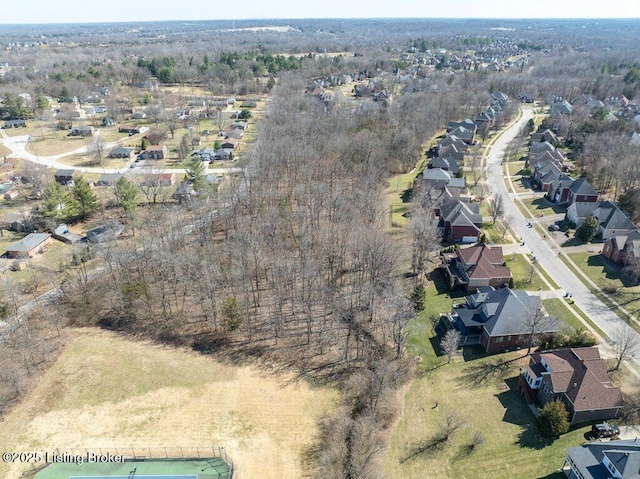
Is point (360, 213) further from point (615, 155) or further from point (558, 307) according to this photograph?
point (615, 155)

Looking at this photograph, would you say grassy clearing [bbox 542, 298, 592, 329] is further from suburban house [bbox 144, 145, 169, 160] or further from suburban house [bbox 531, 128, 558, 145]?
suburban house [bbox 144, 145, 169, 160]

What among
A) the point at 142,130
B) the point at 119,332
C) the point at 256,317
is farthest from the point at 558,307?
the point at 142,130

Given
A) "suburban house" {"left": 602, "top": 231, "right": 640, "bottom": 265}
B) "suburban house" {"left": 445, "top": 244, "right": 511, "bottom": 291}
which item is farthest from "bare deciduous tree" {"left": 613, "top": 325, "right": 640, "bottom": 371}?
"suburban house" {"left": 602, "top": 231, "right": 640, "bottom": 265}

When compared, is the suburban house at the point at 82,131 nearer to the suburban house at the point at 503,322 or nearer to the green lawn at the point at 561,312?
the suburban house at the point at 503,322

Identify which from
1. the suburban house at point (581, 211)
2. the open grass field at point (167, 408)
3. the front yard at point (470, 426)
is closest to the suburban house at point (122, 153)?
the open grass field at point (167, 408)

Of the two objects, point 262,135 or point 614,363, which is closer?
point 614,363

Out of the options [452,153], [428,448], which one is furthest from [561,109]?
[428,448]

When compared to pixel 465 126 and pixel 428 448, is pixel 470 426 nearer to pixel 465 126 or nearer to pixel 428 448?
pixel 428 448
